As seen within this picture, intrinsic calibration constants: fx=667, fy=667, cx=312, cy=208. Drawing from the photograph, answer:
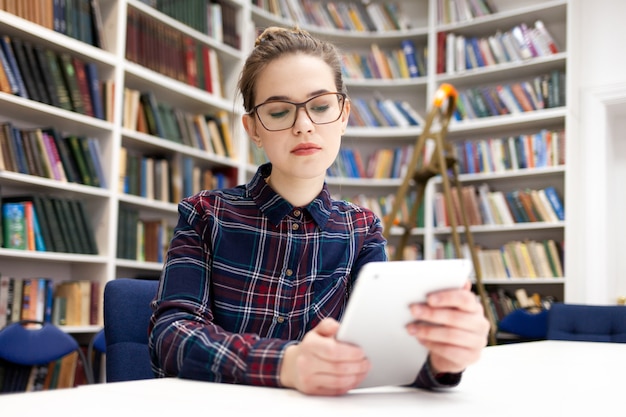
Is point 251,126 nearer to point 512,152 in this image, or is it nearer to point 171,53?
point 171,53

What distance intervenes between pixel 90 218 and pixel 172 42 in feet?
3.94

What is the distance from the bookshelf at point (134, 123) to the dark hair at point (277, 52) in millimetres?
1987

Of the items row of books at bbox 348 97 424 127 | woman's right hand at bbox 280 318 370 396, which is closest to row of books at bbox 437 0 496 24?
row of books at bbox 348 97 424 127

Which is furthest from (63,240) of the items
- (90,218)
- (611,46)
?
(611,46)

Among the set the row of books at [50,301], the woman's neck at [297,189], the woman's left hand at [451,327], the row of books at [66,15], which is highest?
the row of books at [66,15]

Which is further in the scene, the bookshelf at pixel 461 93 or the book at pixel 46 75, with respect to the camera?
the bookshelf at pixel 461 93

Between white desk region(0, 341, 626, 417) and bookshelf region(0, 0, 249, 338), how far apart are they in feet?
8.11

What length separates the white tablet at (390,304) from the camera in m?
0.67

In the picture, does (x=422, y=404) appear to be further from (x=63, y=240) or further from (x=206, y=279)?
(x=63, y=240)

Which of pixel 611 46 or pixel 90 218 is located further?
pixel 611 46

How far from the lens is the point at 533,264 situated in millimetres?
4395

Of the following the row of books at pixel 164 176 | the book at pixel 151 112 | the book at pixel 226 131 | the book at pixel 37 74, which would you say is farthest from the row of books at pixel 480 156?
the book at pixel 37 74

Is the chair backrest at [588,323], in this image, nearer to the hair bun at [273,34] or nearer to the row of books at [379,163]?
the hair bun at [273,34]

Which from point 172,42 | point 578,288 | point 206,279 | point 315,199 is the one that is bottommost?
point 578,288
